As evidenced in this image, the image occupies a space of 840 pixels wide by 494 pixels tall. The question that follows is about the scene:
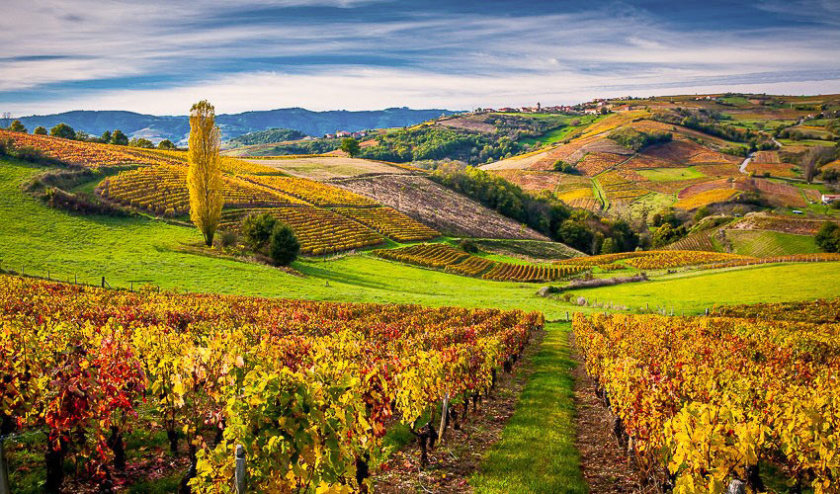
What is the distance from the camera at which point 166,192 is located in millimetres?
66188

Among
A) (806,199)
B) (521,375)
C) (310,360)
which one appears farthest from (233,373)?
(806,199)

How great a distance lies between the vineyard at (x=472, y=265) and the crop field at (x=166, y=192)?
2310cm

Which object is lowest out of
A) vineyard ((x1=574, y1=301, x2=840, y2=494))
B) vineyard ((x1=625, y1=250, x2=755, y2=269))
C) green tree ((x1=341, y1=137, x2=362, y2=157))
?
vineyard ((x1=625, y1=250, x2=755, y2=269))

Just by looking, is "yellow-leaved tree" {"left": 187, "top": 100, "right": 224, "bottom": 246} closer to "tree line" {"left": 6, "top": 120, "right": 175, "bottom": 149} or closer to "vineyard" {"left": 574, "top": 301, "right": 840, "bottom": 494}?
"vineyard" {"left": 574, "top": 301, "right": 840, "bottom": 494}

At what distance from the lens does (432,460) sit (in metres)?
10.5

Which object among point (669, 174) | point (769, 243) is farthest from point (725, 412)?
point (669, 174)

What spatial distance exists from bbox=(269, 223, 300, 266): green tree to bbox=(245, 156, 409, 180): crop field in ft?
179

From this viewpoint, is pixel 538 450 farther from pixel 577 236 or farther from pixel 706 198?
pixel 706 198

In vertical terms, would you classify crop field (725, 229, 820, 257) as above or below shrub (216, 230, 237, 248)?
below

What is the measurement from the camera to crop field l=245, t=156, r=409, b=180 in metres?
108

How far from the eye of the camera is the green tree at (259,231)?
173 feet

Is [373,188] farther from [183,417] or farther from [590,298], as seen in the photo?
[183,417]

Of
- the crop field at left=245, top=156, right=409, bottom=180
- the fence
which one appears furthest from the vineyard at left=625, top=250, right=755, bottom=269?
the crop field at left=245, top=156, right=409, bottom=180

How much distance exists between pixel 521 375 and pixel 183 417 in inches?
559
